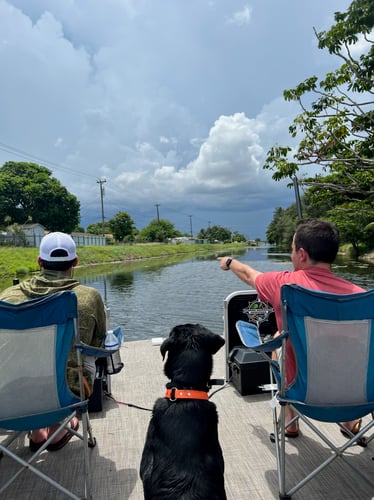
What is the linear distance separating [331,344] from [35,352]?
143 cm

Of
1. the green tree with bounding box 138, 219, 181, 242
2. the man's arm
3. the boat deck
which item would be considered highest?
the green tree with bounding box 138, 219, 181, 242

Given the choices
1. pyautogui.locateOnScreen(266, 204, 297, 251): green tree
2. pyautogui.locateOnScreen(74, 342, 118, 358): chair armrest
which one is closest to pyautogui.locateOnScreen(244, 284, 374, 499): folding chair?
pyautogui.locateOnScreen(74, 342, 118, 358): chair armrest

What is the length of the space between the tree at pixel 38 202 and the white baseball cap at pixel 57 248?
172 feet

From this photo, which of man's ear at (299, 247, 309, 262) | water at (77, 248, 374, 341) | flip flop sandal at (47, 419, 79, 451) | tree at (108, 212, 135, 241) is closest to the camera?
man's ear at (299, 247, 309, 262)

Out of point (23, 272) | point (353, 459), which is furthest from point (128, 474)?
point (23, 272)

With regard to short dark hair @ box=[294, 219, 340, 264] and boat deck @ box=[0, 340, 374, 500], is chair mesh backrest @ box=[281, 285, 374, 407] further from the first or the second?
boat deck @ box=[0, 340, 374, 500]

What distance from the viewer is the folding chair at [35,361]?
1446mm

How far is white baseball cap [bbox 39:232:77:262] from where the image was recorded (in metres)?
1.99

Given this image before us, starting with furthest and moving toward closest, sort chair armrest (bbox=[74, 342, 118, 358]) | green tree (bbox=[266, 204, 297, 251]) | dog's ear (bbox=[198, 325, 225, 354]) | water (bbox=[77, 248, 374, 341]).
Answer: green tree (bbox=[266, 204, 297, 251])
water (bbox=[77, 248, 374, 341])
dog's ear (bbox=[198, 325, 225, 354])
chair armrest (bbox=[74, 342, 118, 358])

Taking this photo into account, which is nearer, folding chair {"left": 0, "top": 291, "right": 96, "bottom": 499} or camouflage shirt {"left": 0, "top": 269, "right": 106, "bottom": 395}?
folding chair {"left": 0, "top": 291, "right": 96, "bottom": 499}

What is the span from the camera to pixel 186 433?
143 cm

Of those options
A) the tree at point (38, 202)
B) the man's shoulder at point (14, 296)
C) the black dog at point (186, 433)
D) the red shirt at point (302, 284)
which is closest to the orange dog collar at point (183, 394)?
the black dog at point (186, 433)

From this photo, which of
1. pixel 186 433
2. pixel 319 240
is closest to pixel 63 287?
pixel 186 433

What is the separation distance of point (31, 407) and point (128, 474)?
82 cm
